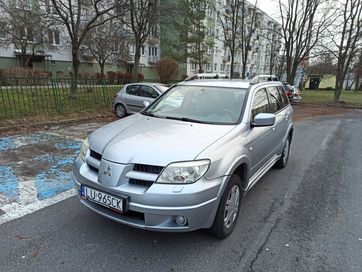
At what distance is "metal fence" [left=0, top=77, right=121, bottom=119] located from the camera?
9.14 metres

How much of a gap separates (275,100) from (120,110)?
7.86m

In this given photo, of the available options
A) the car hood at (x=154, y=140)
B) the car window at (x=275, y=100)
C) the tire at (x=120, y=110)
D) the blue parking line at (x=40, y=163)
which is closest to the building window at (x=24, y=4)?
the tire at (x=120, y=110)

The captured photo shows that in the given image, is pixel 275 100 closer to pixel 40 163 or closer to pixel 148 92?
pixel 40 163

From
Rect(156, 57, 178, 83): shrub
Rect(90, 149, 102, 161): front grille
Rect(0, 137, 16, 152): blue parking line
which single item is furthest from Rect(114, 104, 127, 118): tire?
Rect(156, 57, 178, 83): shrub

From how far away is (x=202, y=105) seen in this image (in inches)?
143

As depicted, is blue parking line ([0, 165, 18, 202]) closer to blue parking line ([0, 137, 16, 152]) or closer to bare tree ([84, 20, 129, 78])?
blue parking line ([0, 137, 16, 152])

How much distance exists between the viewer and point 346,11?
19.1 metres

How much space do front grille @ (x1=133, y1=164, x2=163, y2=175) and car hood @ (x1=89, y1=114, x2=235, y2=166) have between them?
0.12 ft

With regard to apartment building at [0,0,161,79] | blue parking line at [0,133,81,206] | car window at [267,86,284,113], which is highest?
apartment building at [0,0,161,79]

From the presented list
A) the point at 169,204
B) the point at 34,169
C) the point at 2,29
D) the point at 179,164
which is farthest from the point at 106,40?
the point at 169,204

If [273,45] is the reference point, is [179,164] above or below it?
below

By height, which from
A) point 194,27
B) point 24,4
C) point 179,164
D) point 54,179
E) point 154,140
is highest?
point 194,27

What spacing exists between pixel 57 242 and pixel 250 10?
27.3 m

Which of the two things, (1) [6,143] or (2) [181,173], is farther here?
(1) [6,143]
